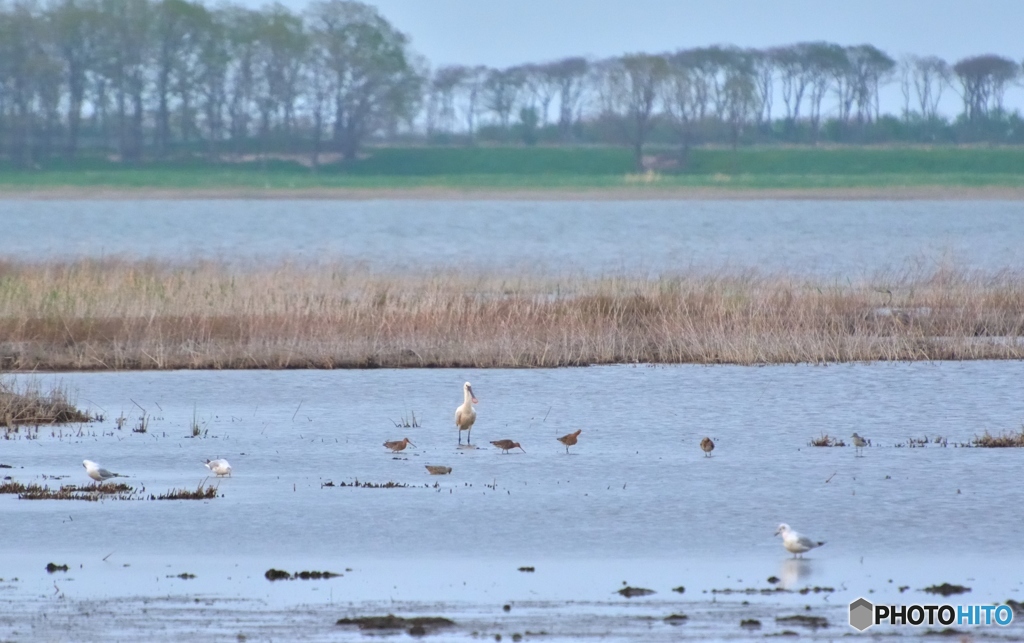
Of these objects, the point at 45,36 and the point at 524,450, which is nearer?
the point at 524,450

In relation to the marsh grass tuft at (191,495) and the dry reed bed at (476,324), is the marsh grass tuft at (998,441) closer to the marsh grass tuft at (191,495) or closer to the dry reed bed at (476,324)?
the dry reed bed at (476,324)

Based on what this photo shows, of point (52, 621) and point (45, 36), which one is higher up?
point (45, 36)

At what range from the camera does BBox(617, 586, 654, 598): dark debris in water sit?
330 inches

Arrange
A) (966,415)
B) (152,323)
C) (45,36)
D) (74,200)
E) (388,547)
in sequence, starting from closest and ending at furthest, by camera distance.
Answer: (388,547), (966,415), (152,323), (74,200), (45,36)

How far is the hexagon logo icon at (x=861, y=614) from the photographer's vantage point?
300 inches

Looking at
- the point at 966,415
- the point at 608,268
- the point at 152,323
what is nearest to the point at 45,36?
the point at 608,268

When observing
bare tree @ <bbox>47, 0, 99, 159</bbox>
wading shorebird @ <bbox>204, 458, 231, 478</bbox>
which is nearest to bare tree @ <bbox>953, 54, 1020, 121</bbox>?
bare tree @ <bbox>47, 0, 99, 159</bbox>

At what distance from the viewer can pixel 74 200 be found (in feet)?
313

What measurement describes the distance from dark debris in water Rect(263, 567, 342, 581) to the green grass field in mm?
89546

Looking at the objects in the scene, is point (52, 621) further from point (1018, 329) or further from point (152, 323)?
point (1018, 329)

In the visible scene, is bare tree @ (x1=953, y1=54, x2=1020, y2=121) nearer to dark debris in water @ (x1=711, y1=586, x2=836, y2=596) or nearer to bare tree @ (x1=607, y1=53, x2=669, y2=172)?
bare tree @ (x1=607, y1=53, x2=669, y2=172)

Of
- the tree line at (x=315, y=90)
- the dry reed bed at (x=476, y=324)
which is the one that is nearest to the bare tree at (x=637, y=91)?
the tree line at (x=315, y=90)

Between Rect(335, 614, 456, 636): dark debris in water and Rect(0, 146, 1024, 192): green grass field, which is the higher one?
Rect(0, 146, 1024, 192): green grass field

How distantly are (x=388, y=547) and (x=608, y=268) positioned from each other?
28.4 meters
